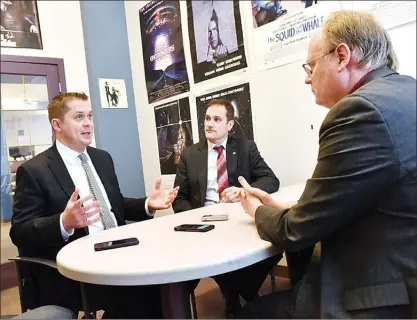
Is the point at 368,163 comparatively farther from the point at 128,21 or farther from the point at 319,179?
the point at 128,21

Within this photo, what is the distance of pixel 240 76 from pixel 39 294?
2.28 m

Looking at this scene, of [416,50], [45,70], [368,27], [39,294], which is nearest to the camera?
[368,27]

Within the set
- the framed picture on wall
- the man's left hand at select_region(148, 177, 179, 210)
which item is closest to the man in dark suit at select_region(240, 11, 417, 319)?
the man's left hand at select_region(148, 177, 179, 210)

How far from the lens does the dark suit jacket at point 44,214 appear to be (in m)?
1.56

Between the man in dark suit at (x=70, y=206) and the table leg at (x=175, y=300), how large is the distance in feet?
1.00

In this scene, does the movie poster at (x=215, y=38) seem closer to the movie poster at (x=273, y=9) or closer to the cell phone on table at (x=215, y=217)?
the movie poster at (x=273, y=9)

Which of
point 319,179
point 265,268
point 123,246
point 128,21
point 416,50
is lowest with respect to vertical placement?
point 265,268

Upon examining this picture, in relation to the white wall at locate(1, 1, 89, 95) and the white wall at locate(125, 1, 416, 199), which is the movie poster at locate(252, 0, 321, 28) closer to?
the white wall at locate(125, 1, 416, 199)

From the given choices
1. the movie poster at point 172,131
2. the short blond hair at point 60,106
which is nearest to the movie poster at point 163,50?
the movie poster at point 172,131

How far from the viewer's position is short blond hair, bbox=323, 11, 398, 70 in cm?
104

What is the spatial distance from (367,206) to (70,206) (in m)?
1.04

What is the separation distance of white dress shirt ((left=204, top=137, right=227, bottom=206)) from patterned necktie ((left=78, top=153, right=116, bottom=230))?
3.12ft

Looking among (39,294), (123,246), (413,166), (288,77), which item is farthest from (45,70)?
(413,166)

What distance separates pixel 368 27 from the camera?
3.45ft
